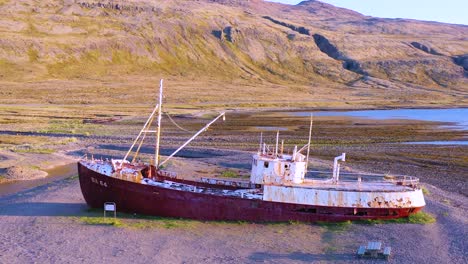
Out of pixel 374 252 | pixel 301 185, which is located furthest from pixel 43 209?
pixel 374 252

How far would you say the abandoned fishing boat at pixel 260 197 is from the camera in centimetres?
3077

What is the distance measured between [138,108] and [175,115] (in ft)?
50.5

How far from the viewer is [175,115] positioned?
101 metres

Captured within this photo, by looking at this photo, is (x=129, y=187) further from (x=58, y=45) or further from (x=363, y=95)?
(x=58, y=45)

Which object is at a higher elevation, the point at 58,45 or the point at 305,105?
the point at 58,45

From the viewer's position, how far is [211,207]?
30859mm

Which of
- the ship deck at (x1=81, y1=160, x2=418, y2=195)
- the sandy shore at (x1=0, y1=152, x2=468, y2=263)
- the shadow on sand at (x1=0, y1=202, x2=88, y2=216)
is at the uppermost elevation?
the ship deck at (x1=81, y1=160, x2=418, y2=195)

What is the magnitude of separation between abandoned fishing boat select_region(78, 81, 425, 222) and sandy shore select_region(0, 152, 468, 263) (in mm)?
722

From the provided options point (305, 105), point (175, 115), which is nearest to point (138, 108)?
point (175, 115)

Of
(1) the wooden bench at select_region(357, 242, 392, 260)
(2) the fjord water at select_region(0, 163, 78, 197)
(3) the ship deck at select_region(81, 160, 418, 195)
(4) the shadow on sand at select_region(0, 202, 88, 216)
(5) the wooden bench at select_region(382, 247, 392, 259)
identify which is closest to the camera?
(5) the wooden bench at select_region(382, 247, 392, 259)

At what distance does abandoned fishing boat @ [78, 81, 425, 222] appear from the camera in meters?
30.8

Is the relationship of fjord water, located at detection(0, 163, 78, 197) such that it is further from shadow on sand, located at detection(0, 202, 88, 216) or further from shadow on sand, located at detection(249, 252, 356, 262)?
shadow on sand, located at detection(249, 252, 356, 262)

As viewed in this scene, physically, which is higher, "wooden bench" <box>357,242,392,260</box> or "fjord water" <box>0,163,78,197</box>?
"wooden bench" <box>357,242,392,260</box>

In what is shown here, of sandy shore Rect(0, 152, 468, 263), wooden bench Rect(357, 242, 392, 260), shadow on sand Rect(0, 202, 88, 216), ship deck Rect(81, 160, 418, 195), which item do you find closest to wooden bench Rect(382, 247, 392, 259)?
wooden bench Rect(357, 242, 392, 260)
